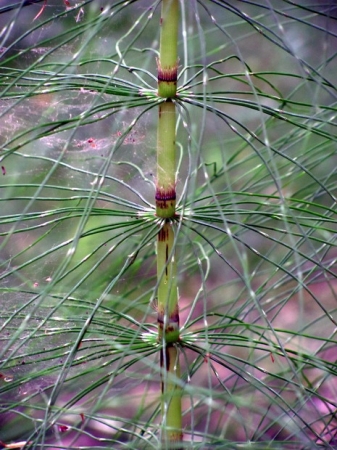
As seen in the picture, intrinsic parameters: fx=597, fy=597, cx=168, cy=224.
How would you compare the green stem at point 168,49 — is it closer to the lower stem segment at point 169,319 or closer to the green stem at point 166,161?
the green stem at point 166,161

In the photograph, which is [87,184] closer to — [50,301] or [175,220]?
[50,301]

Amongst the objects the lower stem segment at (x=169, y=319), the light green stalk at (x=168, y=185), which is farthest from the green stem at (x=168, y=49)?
the lower stem segment at (x=169, y=319)

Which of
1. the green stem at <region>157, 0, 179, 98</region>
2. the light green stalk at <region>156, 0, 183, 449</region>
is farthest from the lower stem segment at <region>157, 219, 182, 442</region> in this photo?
the green stem at <region>157, 0, 179, 98</region>

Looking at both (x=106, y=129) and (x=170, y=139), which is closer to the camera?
(x=170, y=139)

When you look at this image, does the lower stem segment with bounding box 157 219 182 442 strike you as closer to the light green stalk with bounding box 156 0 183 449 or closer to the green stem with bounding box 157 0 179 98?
the light green stalk with bounding box 156 0 183 449

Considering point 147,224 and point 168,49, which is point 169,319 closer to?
point 147,224

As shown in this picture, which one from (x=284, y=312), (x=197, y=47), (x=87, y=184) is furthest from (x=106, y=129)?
(x=284, y=312)

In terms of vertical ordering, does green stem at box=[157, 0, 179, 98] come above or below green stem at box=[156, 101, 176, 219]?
above

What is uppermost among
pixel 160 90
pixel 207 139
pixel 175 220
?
pixel 207 139
